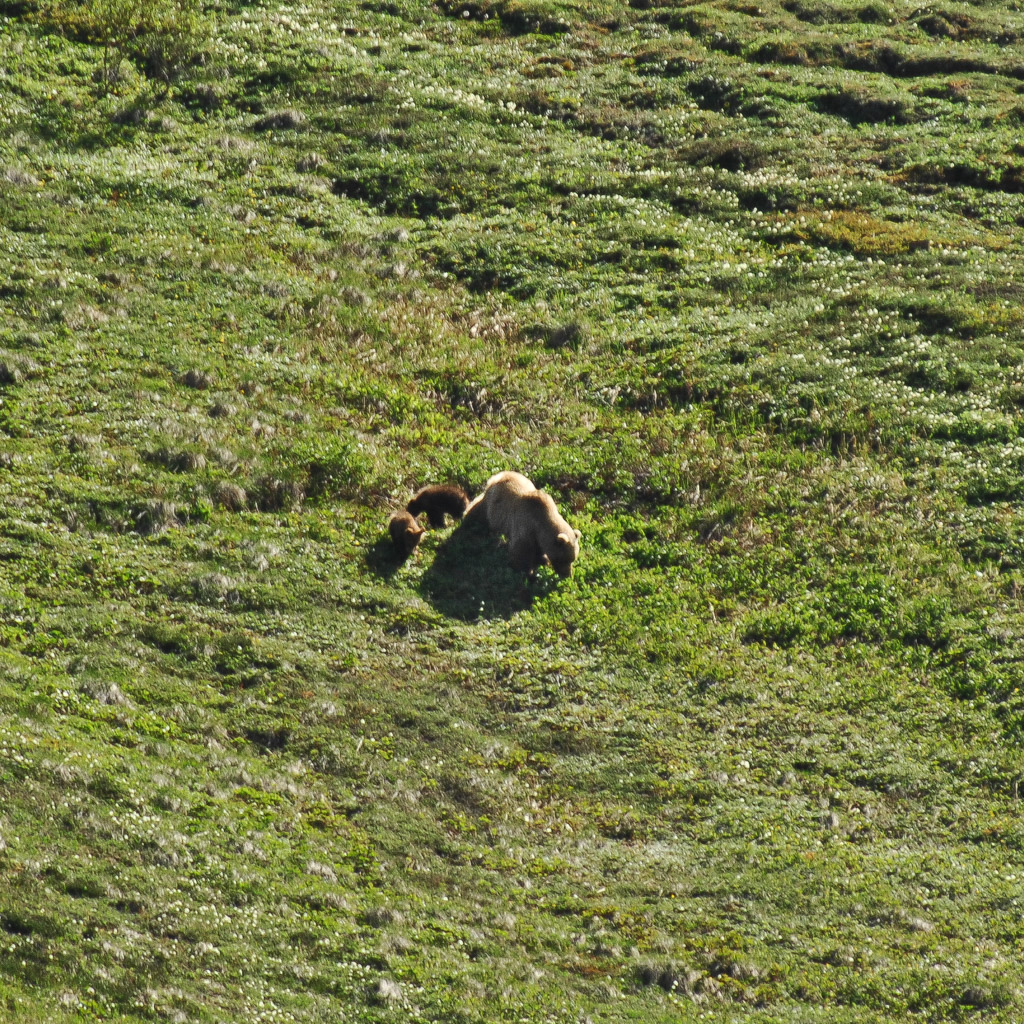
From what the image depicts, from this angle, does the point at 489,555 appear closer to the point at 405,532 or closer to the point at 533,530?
the point at 533,530

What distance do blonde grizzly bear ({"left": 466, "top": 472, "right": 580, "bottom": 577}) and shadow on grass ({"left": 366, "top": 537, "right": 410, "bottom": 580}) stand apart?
5.70ft

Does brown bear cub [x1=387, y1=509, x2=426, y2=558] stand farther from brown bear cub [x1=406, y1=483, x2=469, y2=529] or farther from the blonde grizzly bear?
the blonde grizzly bear

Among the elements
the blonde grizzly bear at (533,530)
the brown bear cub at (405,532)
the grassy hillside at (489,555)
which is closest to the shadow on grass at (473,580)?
the grassy hillside at (489,555)

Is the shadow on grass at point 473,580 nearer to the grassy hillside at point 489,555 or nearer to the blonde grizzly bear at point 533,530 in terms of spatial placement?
the grassy hillside at point 489,555

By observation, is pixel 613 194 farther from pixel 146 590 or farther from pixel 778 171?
pixel 146 590

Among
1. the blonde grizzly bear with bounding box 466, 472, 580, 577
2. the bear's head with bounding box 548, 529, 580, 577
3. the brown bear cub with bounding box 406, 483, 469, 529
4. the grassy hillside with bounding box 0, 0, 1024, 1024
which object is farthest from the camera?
the brown bear cub with bounding box 406, 483, 469, 529

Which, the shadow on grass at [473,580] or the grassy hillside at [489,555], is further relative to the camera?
the shadow on grass at [473,580]

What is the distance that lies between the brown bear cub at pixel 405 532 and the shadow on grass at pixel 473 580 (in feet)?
1.59

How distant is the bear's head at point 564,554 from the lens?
1809cm

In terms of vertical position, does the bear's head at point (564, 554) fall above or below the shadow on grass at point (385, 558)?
above

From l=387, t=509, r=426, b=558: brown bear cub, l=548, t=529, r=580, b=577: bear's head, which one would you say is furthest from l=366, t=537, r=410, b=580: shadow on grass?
l=548, t=529, r=580, b=577: bear's head

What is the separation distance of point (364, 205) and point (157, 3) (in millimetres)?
13585

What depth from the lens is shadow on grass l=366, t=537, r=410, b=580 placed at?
17.8 metres

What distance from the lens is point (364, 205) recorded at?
107ft
